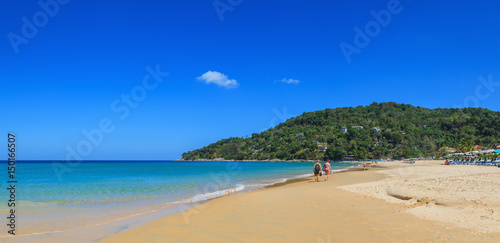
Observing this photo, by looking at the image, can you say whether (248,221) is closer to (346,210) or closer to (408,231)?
(346,210)

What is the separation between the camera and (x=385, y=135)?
150 meters

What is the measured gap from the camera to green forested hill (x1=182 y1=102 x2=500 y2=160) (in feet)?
425

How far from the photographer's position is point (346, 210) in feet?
30.6

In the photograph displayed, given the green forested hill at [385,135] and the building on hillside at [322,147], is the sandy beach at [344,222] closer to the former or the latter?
the green forested hill at [385,135]

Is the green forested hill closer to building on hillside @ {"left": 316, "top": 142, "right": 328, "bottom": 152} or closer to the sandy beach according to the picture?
building on hillside @ {"left": 316, "top": 142, "right": 328, "bottom": 152}

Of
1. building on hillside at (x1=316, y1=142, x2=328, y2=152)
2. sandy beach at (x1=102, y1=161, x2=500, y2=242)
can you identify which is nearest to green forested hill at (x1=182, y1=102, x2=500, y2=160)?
building on hillside at (x1=316, y1=142, x2=328, y2=152)

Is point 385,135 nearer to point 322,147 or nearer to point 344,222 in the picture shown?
point 322,147

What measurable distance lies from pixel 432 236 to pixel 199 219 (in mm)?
5938

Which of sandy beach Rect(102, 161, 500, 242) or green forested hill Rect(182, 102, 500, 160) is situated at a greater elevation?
green forested hill Rect(182, 102, 500, 160)

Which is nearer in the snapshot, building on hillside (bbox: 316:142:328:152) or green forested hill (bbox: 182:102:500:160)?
green forested hill (bbox: 182:102:500:160)

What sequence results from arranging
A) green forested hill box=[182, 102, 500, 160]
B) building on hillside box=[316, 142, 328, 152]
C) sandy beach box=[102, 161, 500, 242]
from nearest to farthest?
sandy beach box=[102, 161, 500, 242] → green forested hill box=[182, 102, 500, 160] → building on hillside box=[316, 142, 328, 152]

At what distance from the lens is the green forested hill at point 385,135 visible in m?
130

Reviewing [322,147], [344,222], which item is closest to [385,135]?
[322,147]

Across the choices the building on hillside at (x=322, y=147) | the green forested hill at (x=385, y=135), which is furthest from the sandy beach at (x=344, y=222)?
the building on hillside at (x=322, y=147)
